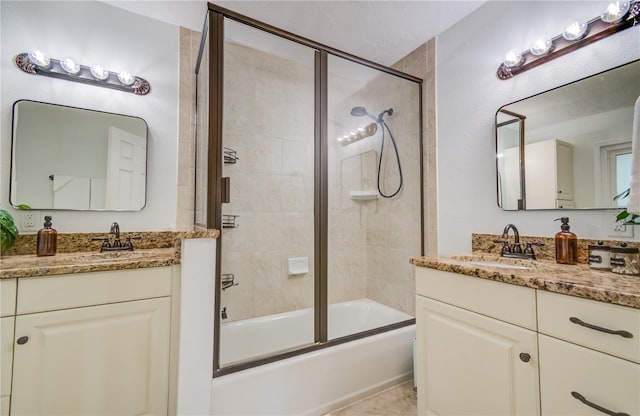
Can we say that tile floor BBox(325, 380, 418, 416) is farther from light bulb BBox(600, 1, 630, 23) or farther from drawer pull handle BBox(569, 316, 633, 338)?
light bulb BBox(600, 1, 630, 23)

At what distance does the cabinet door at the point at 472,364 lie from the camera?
3.15ft

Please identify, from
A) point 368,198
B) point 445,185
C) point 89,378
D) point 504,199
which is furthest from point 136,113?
point 504,199

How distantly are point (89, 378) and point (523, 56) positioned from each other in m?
2.77

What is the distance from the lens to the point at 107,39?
1.82 metres

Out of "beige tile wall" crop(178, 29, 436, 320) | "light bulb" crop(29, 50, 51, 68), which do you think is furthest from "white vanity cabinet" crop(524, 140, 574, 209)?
"light bulb" crop(29, 50, 51, 68)

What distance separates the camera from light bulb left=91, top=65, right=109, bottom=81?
1.72 metres

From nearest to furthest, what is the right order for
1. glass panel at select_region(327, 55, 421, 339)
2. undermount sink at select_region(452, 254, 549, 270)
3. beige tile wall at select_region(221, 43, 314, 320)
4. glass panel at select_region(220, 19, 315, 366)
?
undermount sink at select_region(452, 254, 549, 270) < glass panel at select_region(220, 19, 315, 366) < beige tile wall at select_region(221, 43, 314, 320) < glass panel at select_region(327, 55, 421, 339)

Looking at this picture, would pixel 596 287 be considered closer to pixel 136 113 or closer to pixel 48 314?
pixel 48 314

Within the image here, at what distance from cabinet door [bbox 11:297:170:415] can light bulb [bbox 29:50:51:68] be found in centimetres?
148

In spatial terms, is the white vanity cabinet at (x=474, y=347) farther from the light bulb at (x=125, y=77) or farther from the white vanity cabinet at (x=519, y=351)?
the light bulb at (x=125, y=77)

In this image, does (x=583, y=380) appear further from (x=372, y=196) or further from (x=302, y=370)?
(x=372, y=196)

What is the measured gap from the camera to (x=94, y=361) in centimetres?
114


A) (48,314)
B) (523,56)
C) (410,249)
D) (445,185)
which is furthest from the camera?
(410,249)

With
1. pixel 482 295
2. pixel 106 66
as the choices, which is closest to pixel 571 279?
pixel 482 295
